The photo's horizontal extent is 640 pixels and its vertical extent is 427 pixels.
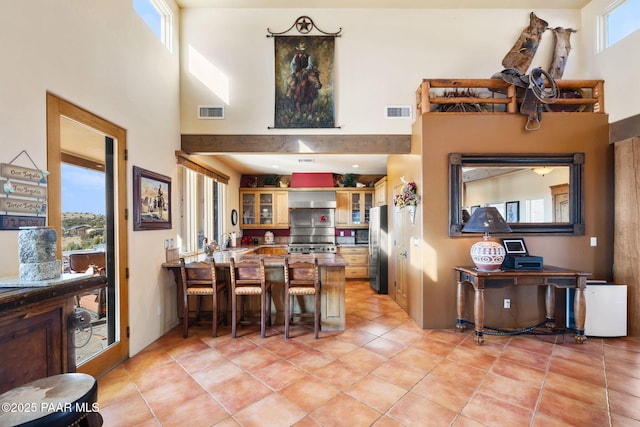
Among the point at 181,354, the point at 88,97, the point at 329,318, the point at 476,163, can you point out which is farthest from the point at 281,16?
the point at 181,354

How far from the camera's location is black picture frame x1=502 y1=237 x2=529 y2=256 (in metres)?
3.42

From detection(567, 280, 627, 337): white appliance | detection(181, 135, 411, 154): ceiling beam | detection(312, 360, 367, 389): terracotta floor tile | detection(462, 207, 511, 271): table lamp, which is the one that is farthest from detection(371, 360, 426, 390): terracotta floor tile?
detection(181, 135, 411, 154): ceiling beam

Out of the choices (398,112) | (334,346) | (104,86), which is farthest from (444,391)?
(104,86)

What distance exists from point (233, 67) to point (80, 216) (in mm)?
2752

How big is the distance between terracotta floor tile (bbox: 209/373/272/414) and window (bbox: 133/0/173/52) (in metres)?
3.85

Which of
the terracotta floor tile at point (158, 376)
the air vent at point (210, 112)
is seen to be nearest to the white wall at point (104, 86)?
the air vent at point (210, 112)

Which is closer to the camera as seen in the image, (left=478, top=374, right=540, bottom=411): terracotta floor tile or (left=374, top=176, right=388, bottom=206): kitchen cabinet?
(left=478, top=374, right=540, bottom=411): terracotta floor tile

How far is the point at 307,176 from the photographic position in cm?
677

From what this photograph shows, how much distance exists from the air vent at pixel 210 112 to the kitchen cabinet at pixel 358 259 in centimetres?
406

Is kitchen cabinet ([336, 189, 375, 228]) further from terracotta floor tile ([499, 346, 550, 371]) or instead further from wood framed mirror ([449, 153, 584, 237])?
terracotta floor tile ([499, 346, 550, 371])

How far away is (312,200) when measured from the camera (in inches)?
263

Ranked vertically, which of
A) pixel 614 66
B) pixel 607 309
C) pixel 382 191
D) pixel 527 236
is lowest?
pixel 607 309

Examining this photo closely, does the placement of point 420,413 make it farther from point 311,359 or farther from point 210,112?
point 210,112

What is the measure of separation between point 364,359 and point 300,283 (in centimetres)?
110
